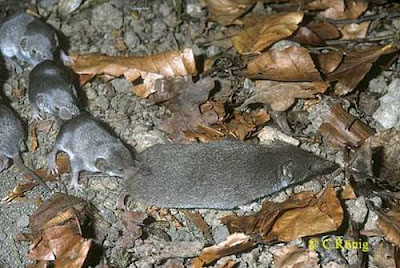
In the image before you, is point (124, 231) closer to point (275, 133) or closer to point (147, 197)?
point (147, 197)

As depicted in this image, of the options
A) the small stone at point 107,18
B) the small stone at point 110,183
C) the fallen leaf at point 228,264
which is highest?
the small stone at point 107,18

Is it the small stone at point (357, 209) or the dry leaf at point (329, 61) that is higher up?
the dry leaf at point (329, 61)

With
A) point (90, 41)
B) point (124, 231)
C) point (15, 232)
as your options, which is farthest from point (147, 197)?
point (90, 41)

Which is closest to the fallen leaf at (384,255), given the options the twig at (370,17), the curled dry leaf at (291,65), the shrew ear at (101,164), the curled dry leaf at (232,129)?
the curled dry leaf at (232,129)

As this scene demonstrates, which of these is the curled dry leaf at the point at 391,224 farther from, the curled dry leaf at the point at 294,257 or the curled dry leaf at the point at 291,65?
the curled dry leaf at the point at 291,65

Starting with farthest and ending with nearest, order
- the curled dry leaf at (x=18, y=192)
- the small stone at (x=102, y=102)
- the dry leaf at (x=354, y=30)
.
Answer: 1. the dry leaf at (x=354, y=30)
2. the small stone at (x=102, y=102)
3. the curled dry leaf at (x=18, y=192)

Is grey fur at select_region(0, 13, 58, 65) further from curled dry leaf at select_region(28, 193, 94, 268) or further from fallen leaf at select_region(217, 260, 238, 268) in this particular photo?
fallen leaf at select_region(217, 260, 238, 268)
